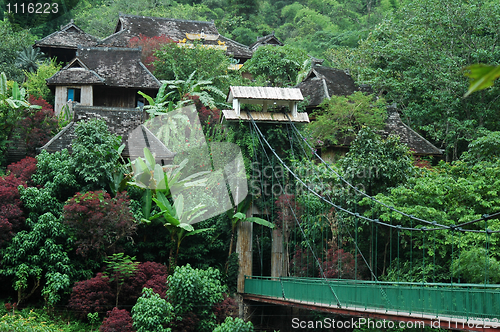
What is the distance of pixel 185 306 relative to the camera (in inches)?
420

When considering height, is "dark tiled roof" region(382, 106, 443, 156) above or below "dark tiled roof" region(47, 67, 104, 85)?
below

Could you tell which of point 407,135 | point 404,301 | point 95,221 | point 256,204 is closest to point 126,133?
point 95,221

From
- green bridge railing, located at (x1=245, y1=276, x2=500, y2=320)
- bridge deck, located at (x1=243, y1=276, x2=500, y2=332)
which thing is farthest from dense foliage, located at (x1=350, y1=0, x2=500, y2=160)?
bridge deck, located at (x1=243, y1=276, x2=500, y2=332)

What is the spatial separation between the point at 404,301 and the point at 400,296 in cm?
11

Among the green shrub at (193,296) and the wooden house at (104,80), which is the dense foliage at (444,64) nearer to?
the wooden house at (104,80)

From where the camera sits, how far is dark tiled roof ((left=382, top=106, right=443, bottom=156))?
57.9 ft

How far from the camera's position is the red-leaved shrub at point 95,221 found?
11.4 metres

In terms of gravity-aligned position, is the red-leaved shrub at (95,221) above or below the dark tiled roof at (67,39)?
below

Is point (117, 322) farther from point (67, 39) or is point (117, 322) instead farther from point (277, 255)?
point (67, 39)

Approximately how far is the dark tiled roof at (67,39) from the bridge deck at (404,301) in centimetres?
1678

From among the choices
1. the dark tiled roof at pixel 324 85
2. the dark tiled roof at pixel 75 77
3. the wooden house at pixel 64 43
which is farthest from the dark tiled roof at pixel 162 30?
the dark tiled roof at pixel 324 85

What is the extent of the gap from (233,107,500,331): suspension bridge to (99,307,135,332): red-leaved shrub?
2.98 m

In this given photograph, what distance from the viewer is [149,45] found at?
69.5 ft

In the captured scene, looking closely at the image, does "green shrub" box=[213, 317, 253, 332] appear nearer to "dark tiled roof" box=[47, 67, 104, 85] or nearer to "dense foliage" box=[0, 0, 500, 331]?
"dense foliage" box=[0, 0, 500, 331]
